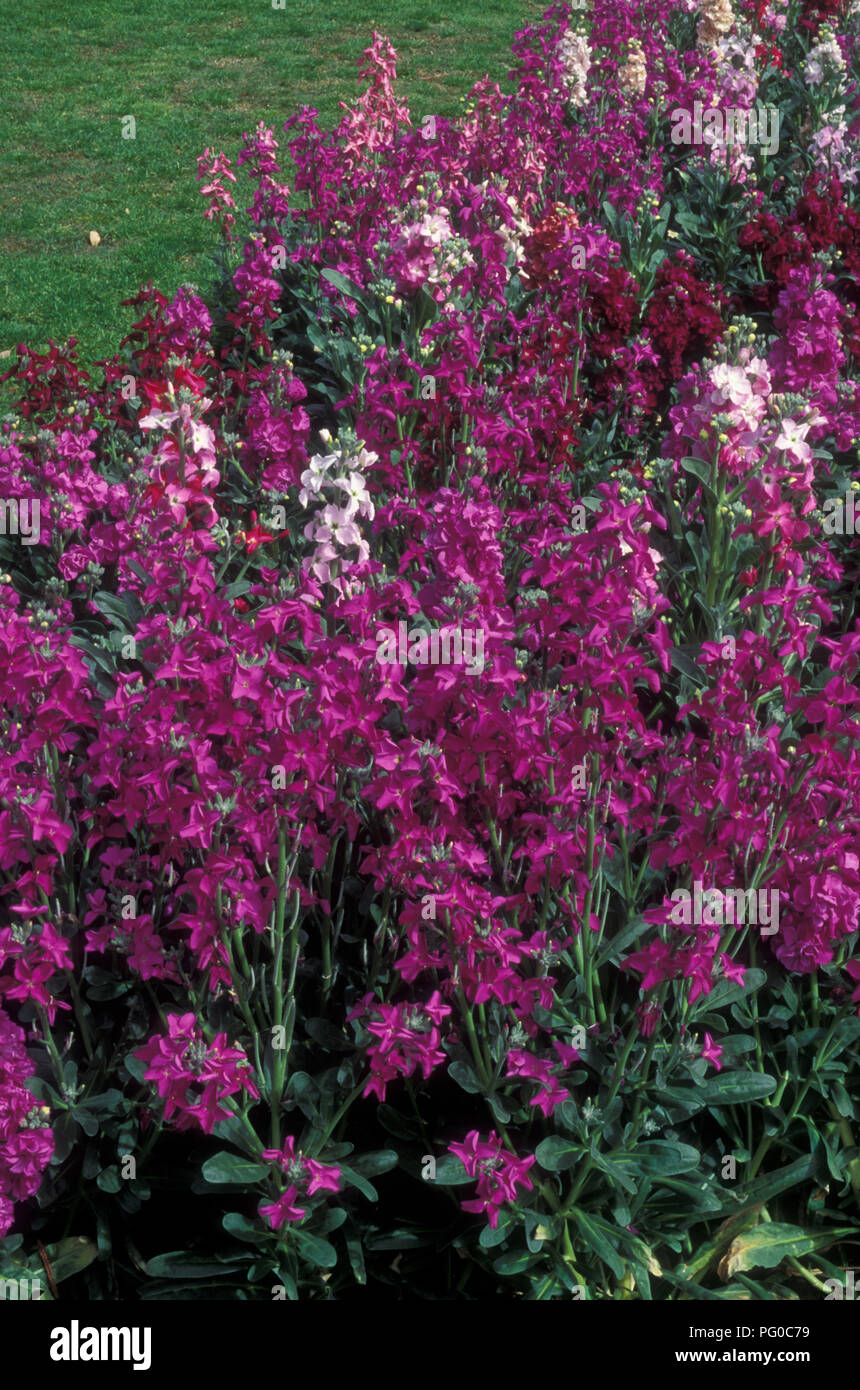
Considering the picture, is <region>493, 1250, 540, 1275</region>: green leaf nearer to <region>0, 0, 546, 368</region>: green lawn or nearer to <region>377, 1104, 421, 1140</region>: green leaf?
<region>377, 1104, 421, 1140</region>: green leaf

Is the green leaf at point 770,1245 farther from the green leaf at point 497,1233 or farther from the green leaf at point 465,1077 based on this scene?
the green leaf at point 465,1077

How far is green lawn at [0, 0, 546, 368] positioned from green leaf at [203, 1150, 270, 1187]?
5034 mm

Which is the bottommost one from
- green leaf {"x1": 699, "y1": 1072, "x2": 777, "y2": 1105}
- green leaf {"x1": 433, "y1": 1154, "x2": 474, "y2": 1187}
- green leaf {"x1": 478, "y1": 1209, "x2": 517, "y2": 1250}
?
green leaf {"x1": 478, "y1": 1209, "x2": 517, "y2": 1250}

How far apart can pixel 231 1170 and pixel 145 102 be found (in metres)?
9.98

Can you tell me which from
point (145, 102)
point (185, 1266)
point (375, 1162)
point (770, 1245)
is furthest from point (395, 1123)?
point (145, 102)

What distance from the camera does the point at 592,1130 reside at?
2623 mm

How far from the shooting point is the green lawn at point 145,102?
25.2 ft

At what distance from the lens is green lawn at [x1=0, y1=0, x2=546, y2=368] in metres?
7.68

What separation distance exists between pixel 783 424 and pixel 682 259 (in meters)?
2.30

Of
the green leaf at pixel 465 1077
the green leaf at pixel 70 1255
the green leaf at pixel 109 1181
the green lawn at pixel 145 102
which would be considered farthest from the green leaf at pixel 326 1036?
the green lawn at pixel 145 102

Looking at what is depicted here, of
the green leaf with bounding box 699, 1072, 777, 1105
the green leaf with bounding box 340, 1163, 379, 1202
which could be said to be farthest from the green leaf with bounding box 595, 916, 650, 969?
the green leaf with bounding box 340, 1163, 379, 1202

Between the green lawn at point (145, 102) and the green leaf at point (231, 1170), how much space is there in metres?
5.03

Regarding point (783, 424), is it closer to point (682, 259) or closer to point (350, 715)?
point (350, 715)

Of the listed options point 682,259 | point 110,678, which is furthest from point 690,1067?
point 682,259
